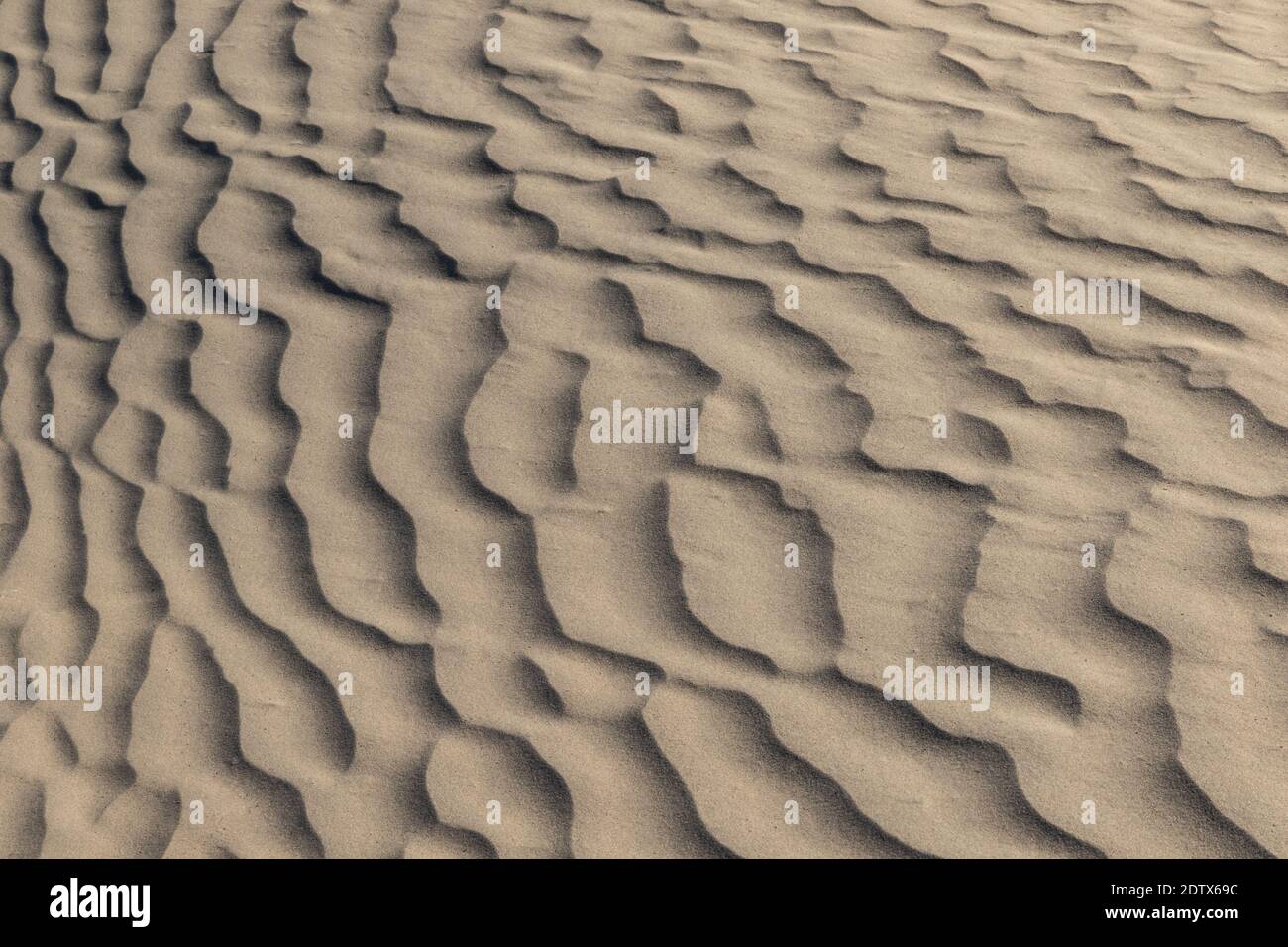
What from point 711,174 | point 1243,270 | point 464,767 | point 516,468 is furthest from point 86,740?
point 1243,270

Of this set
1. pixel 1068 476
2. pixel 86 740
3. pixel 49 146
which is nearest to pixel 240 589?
pixel 86 740

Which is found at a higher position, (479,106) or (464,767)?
(479,106)

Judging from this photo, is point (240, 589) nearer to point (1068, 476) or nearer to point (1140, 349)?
point (1068, 476)

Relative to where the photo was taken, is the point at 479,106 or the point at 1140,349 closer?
the point at 1140,349

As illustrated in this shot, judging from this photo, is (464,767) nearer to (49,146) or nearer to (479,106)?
(479,106)

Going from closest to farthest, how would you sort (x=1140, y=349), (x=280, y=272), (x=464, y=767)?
(x=464, y=767), (x=1140, y=349), (x=280, y=272)
